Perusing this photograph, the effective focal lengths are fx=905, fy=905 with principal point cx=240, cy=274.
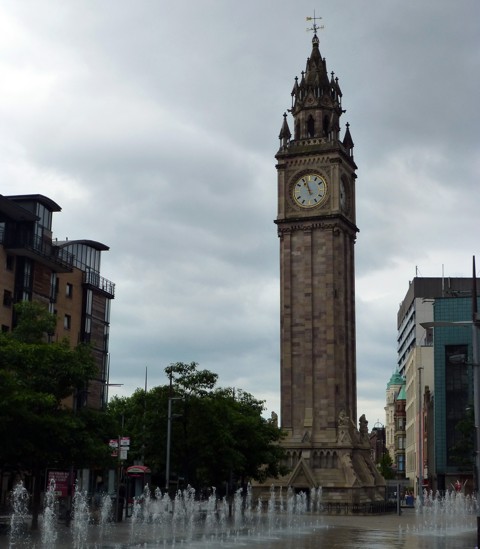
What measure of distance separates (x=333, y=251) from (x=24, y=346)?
1838 inches

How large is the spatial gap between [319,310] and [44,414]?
45850 mm

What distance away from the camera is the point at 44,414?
45.7 meters

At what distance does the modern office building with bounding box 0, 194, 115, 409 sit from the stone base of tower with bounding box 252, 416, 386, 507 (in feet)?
65.0

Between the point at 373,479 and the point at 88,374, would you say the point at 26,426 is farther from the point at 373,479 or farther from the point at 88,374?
the point at 373,479

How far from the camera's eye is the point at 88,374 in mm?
48344

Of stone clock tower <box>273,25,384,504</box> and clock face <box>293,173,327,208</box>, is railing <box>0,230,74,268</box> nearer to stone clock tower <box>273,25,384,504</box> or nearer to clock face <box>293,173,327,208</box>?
stone clock tower <box>273,25,384,504</box>

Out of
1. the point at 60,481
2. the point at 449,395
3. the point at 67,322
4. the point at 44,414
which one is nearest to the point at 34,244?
the point at 67,322

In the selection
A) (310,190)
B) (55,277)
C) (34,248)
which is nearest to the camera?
(34,248)

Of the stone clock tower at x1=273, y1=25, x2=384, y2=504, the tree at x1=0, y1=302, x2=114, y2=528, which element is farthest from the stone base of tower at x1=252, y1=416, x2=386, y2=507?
the tree at x1=0, y1=302, x2=114, y2=528

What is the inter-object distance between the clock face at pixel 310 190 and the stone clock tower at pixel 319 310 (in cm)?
10

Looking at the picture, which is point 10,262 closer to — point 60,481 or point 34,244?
point 34,244

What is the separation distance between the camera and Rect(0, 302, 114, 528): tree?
143ft

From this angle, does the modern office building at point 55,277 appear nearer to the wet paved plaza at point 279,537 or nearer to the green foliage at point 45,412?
the green foliage at point 45,412

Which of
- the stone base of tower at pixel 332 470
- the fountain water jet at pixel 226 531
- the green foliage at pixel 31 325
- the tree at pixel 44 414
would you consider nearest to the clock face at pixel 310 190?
the stone base of tower at pixel 332 470
